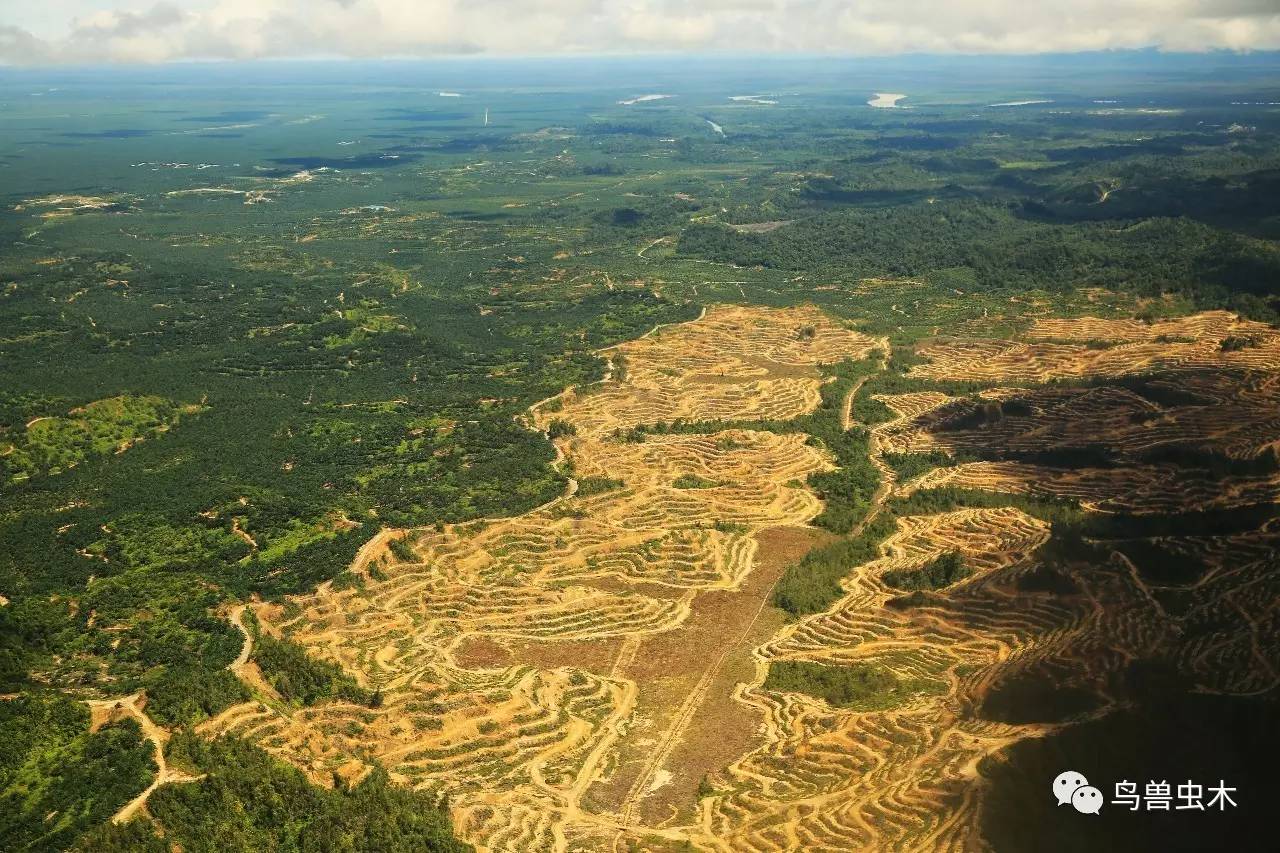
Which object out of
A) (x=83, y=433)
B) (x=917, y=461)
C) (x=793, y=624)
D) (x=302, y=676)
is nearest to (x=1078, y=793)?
(x=793, y=624)

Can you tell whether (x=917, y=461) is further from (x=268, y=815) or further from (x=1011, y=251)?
(x=1011, y=251)

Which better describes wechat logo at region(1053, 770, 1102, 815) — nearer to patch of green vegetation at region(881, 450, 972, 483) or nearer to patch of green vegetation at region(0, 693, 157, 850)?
patch of green vegetation at region(881, 450, 972, 483)

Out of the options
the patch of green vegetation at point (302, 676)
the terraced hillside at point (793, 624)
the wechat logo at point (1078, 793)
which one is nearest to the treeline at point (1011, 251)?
the terraced hillside at point (793, 624)

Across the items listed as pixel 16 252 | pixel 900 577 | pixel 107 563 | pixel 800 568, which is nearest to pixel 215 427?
pixel 107 563

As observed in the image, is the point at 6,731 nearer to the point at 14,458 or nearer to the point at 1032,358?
the point at 14,458

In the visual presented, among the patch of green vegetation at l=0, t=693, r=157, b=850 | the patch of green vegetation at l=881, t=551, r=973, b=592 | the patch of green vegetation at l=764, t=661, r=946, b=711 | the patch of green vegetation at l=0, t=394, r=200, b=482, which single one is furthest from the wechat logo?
the patch of green vegetation at l=0, t=394, r=200, b=482

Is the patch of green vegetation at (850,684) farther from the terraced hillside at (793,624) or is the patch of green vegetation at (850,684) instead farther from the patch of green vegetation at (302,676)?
the patch of green vegetation at (302,676)
